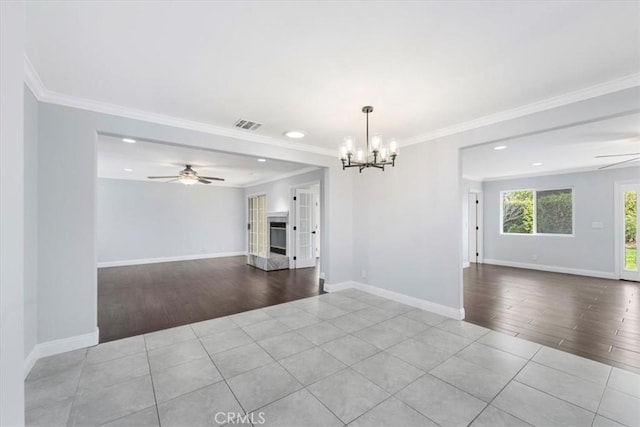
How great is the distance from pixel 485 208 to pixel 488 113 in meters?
5.81

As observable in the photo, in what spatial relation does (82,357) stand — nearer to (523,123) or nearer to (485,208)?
(523,123)

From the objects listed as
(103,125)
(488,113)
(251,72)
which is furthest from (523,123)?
(103,125)

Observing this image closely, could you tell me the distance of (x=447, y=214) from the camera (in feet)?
12.0

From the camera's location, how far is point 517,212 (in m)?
7.46

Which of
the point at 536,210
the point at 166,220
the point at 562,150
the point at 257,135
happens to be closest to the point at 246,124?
the point at 257,135

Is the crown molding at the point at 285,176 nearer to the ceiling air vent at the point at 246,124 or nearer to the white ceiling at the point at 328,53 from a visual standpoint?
the ceiling air vent at the point at 246,124

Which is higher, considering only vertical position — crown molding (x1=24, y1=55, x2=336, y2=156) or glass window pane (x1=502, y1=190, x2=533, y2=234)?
crown molding (x1=24, y1=55, x2=336, y2=156)

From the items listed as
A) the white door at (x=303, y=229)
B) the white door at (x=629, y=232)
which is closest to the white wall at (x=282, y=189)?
the white door at (x=303, y=229)

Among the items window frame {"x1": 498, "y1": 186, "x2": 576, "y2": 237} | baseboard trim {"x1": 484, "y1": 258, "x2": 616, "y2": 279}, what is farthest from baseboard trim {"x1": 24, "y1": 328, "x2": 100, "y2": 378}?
window frame {"x1": 498, "y1": 186, "x2": 576, "y2": 237}

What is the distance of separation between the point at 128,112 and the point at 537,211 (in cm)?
914

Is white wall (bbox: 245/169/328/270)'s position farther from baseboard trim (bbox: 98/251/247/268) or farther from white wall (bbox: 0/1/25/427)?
white wall (bbox: 0/1/25/427)

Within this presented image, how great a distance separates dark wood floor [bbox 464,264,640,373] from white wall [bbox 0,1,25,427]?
4.05 meters

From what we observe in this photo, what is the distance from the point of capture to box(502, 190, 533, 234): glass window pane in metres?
7.24

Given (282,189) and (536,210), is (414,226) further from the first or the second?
(536,210)
